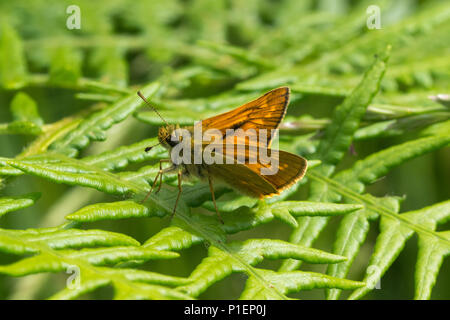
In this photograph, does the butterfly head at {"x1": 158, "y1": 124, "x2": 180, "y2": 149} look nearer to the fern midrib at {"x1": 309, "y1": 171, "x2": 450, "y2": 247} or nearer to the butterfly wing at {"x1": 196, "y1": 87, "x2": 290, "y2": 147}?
the butterfly wing at {"x1": 196, "y1": 87, "x2": 290, "y2": 147}

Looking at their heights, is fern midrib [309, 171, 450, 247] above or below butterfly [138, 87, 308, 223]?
below

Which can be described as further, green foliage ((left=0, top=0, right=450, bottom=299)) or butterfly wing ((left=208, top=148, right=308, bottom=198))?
butterfly wing ((left=208, top=148, right=308, bottom=198))

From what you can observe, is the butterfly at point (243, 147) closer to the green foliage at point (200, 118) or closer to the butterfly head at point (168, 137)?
the butterfly head at point (168, 137)

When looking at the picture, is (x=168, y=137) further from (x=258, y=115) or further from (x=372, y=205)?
(x=372, y=205)

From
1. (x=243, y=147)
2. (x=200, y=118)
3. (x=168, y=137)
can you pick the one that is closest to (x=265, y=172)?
(x=243, y=147)

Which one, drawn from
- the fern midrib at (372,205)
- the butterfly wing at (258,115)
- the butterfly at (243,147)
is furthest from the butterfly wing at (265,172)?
the fern midrib at (372,205)

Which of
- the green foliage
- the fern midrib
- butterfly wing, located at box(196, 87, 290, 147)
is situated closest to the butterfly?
butterfly wing, located at box(196, 87, 290, 147)
